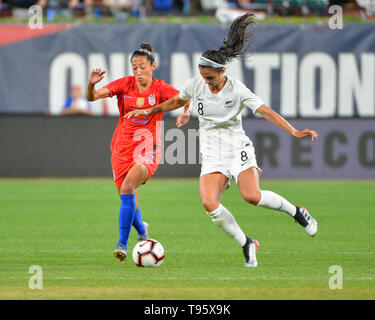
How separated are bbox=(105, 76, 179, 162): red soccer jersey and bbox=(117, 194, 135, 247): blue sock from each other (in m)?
0.53

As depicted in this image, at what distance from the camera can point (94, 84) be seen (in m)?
9.27

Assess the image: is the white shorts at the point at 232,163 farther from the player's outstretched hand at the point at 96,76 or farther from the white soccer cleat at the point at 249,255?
the player's outstretched hand at the point at 96,76

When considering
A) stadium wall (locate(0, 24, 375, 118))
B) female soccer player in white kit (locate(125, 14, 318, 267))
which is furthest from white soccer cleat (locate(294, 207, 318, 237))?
stadium wall (locate(0, 24, 375, 118))

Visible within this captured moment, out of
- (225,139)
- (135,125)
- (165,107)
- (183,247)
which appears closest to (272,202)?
(225,139)

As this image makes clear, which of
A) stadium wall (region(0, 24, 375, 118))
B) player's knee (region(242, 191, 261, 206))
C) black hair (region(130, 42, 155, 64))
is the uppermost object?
stadium wall (region(0, 24, 375, 118))

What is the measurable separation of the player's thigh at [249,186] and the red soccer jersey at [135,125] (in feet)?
4.46

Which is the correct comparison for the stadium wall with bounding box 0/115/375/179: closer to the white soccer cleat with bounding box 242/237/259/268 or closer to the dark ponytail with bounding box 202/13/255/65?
the dark ponytail with bounding box 202/13/255/65

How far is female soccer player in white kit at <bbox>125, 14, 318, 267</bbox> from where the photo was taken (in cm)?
861

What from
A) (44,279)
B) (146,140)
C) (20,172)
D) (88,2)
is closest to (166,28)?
(88,2)

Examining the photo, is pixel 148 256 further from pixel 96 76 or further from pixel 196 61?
pixel 196 61

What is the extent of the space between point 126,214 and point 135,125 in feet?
3.63

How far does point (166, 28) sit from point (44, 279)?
1420 centimetres

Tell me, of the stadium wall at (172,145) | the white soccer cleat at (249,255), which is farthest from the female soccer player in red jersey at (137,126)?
the stadium wall at (172,145)

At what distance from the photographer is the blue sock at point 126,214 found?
9180 millimetres
